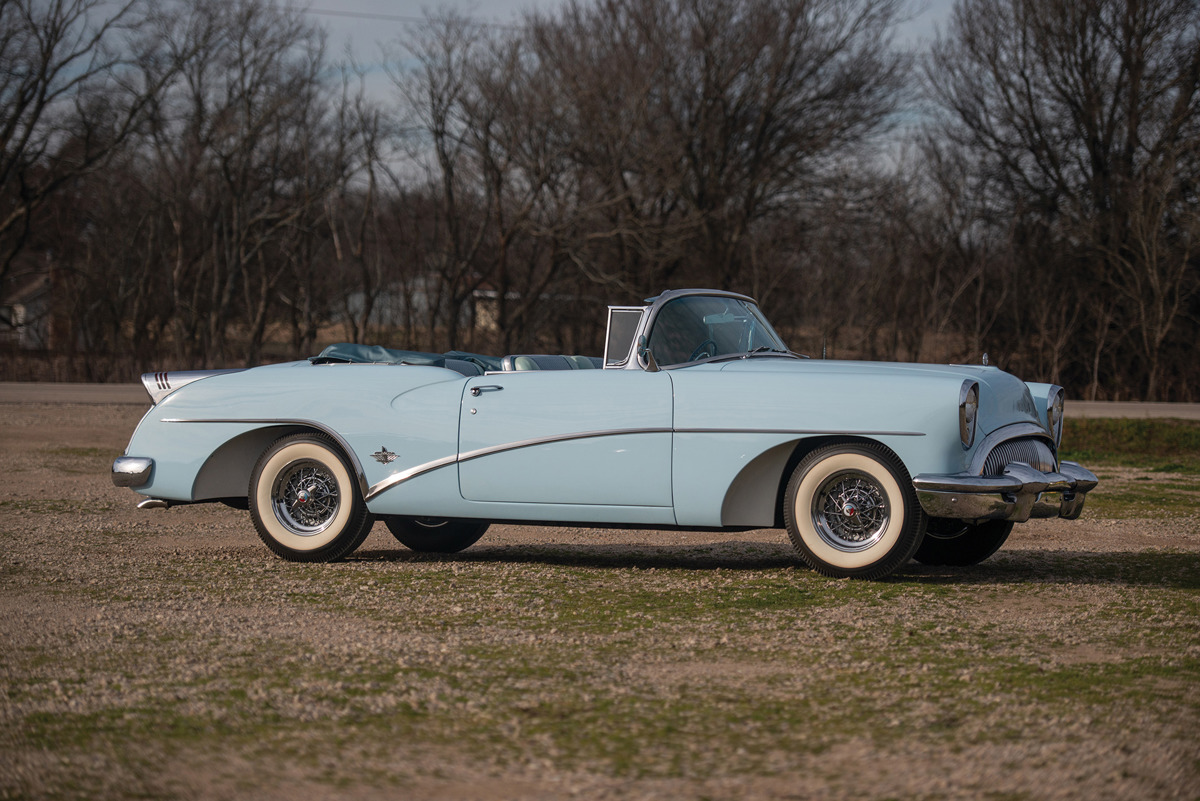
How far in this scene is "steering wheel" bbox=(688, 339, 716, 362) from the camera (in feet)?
23.1

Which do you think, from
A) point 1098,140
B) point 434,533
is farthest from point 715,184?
point 434,533

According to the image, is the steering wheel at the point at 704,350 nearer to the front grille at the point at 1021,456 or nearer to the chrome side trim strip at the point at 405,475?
the chrome side trim strip at the point at 405,475

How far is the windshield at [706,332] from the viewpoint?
23.0ft

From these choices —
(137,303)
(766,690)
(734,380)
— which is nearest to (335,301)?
(137,303)

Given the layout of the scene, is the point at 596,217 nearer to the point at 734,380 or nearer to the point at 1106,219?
the point at 1106,219

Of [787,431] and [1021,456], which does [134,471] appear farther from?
[1021,456]

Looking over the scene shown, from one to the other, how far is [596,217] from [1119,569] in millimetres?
24069

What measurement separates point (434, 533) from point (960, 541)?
336cm

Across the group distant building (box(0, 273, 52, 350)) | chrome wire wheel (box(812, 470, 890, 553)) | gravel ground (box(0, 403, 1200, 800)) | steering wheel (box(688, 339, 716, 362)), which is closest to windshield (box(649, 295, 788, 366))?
steering wheel (box(688, 339, 716, 362))

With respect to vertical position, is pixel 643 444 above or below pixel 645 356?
below

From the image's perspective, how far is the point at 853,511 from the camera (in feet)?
20.9

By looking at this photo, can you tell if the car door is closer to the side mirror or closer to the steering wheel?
the side mirror

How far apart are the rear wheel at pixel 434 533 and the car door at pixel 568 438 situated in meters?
1.11

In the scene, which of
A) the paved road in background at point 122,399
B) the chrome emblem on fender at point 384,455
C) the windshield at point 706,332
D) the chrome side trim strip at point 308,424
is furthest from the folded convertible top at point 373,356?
the paved road in background at point 122,399
